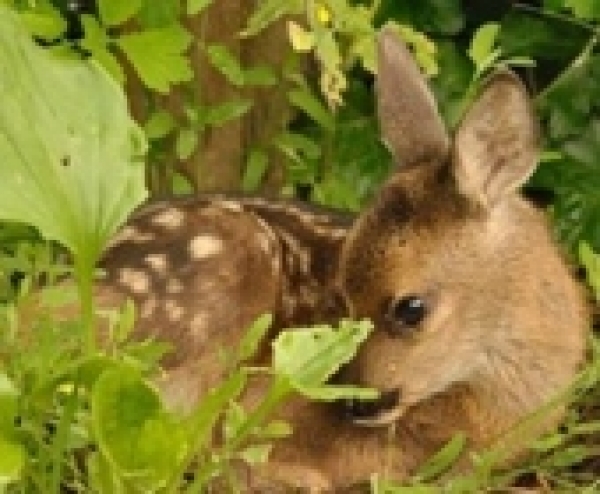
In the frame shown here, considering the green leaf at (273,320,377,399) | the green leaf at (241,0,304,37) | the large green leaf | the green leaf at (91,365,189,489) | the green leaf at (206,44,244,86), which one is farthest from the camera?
the green leaf at (206,44,244,86)

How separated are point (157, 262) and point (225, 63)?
2.73ft

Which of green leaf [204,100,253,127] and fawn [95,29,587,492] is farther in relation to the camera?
green leaf [204,100,253,127]

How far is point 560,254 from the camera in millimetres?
4289

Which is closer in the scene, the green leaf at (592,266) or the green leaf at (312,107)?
the green leaf at (592,266)

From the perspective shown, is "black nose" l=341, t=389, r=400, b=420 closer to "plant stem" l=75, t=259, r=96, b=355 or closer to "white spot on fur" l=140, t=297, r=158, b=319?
"white spot on fur" l=140, t=297, r=158, b=319

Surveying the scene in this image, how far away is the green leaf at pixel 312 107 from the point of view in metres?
4.78

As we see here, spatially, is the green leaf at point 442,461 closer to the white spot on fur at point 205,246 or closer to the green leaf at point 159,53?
the white spot on fur at point 205,246

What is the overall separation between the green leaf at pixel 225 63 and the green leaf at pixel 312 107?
156 mm

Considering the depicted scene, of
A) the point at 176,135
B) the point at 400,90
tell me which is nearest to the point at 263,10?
the point at 400,90

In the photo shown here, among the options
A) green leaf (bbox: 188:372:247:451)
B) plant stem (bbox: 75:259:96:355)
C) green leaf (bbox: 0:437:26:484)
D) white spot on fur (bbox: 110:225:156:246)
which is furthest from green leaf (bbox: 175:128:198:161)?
green leaf (bbox: 0:437:26:484)

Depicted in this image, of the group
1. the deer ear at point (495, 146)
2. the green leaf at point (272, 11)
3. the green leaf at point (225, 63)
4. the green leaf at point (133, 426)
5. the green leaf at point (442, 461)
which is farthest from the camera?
the green leaf at point (225, 63)

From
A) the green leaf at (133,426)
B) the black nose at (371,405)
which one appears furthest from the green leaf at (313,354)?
the black nose at (371,405)

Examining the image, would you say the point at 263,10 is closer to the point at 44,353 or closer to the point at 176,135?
the point at 176,135

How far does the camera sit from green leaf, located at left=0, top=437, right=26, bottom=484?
2732 mm
